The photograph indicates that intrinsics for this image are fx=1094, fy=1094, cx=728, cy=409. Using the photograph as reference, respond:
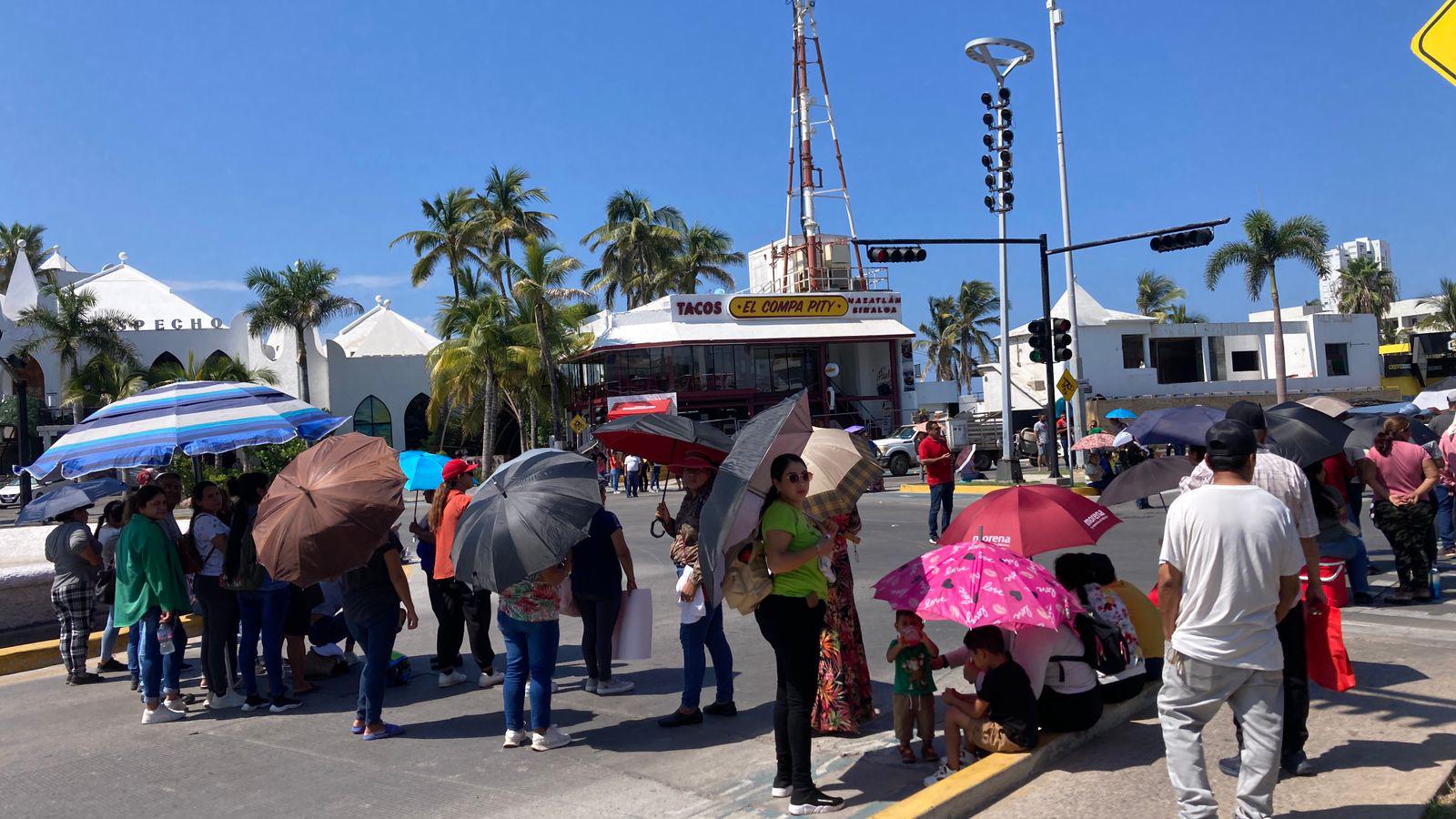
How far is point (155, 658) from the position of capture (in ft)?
24.3

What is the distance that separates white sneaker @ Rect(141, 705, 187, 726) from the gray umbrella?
115 inches

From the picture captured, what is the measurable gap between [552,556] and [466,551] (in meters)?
0.52

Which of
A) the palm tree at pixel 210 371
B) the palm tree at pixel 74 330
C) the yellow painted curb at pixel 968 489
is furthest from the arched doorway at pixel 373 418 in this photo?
the yellow painted curb at pixel 968 489

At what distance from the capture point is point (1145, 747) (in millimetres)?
5625

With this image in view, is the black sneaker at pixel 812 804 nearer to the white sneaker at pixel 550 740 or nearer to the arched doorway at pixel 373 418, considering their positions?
the white sneaker at pixel 550 740

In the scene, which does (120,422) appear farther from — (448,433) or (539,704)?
(448,433)

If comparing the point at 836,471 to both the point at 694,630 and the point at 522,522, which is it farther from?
the point at 522,522

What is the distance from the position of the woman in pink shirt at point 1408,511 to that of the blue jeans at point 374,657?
768cm

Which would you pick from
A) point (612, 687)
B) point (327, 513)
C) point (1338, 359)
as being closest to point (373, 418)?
point (612, 687)

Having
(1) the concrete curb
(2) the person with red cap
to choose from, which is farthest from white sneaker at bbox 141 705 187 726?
(1) the concrete curb

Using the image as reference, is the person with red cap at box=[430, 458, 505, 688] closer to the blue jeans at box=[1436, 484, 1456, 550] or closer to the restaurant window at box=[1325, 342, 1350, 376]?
the blue jeans at box=[1436, 484, 1456, 550]

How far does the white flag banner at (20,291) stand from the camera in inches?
1872

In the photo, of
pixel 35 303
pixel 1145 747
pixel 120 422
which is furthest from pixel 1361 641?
pixel 35 303

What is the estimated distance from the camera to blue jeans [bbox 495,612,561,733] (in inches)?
245
